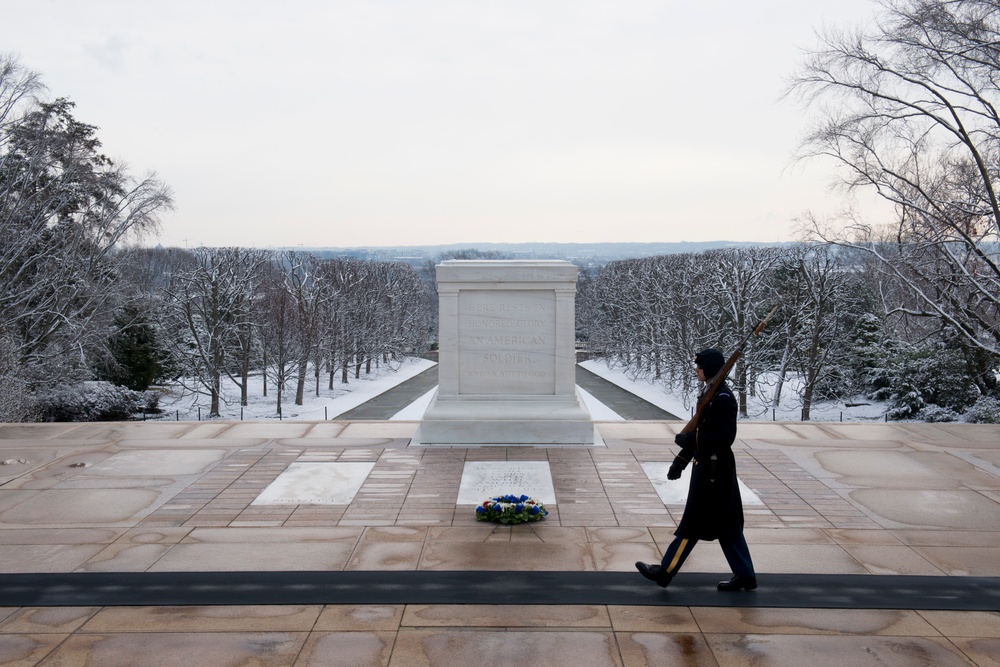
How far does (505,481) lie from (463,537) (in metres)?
1.73

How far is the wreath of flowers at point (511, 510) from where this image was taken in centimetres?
669

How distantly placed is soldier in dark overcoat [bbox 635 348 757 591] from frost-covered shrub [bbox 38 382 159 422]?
23949 mm

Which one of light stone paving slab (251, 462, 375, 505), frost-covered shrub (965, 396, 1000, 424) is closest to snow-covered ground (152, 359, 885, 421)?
frost-covered shrub (965, 396, 1000, 424)

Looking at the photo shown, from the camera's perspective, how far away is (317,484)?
7.97 meters

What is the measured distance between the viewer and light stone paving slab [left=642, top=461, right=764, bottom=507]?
290 inches

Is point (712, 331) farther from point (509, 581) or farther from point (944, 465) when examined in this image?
point (509, 581)

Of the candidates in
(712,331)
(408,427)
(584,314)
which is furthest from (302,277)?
(408,427)

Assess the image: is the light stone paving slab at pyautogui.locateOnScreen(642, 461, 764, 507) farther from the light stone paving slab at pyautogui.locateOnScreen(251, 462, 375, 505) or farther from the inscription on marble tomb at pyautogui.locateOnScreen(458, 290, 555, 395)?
the light stone paving slab at pyautogui.locateOnScreen(251, 462, 375, 505)

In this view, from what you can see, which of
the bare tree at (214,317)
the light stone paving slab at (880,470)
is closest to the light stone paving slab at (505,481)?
the light stone paving slab at (880,470)

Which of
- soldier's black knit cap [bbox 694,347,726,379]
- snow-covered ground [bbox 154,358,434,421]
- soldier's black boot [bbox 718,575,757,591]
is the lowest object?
snow-covered ground [bbox 154,358,434,421]

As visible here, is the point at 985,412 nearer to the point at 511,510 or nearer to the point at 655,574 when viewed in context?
the point at 511,510

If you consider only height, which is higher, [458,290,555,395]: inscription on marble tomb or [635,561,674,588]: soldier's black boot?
[458,290,555,395]: inscription on marble tomb

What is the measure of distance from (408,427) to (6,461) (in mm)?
4912

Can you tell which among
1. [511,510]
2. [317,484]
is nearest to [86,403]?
[317,484]
